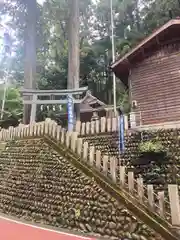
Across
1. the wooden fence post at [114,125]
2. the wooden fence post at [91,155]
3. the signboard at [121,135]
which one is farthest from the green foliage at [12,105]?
the wooden fence post at [91,155]

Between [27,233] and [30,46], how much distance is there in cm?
1145

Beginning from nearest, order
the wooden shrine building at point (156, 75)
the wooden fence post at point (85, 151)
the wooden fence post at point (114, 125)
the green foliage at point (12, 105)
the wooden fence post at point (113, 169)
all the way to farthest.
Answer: the wooden fence post at point (113, 169) → the wooden fence post at point (85, 151) → the wooden fence post at point (114, 125) → the wooden shrine building at point (156, 75) → the green foliage at point (12, 105)

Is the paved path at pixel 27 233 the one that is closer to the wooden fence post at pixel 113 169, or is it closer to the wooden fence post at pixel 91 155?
the wooden fence post at pixel 113 169

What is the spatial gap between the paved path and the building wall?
6.66 meters

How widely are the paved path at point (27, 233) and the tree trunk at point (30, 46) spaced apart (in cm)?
937

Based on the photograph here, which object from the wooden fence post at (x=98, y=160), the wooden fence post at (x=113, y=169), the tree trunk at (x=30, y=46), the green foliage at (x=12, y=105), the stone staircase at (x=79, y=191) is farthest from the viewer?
the green foliage at (x=12, y=105)

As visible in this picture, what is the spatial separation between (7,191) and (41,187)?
1698 millimetres

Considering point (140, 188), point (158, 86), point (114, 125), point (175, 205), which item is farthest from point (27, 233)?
point (158, 86)

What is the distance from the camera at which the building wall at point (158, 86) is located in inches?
386

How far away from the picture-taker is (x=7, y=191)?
7.45 meters

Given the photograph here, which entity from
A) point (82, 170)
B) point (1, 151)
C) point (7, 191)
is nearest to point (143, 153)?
point (82, 170)

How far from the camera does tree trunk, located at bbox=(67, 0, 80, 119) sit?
502 inches

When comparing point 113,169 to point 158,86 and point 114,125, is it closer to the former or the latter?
point 114,125

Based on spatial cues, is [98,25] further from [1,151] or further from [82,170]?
[82,170]
